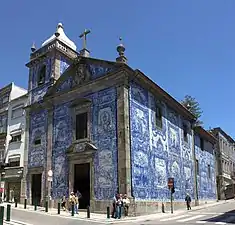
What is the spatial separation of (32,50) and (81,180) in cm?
1368

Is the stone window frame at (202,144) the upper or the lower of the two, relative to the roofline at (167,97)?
lower

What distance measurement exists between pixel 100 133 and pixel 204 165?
16772mm

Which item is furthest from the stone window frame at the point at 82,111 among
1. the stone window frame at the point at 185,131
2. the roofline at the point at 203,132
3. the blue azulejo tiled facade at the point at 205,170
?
the roofline at the point at 203,132

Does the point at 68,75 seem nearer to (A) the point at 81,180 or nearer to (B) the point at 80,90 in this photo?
(B) the point at 80,90

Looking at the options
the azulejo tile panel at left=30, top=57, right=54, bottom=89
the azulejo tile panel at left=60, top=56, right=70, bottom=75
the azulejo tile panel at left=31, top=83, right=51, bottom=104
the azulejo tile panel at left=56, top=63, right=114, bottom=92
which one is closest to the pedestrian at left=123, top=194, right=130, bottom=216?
the azulejo tile panel at left=56, top=63, right=114, bottom=92

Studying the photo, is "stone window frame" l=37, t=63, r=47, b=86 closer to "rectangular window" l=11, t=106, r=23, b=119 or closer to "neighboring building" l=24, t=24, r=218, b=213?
"neighboring building" l=24, t=24, r=218, b=213

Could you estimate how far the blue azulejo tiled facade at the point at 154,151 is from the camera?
69.4ft

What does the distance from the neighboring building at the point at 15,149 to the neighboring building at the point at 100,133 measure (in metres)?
1.34

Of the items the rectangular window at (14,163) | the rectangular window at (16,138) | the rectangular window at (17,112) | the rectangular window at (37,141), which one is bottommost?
the rectangular window at (14,163)

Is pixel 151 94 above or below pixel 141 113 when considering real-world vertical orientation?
above

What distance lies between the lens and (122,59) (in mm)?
21953

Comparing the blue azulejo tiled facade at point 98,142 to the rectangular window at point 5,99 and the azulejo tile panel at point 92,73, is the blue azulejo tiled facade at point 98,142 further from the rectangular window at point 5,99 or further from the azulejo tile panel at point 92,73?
the rectangular window at point 5,99

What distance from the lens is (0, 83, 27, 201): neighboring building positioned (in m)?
31.5

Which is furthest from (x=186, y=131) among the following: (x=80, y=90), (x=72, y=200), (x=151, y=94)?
(x=72, y=200)
